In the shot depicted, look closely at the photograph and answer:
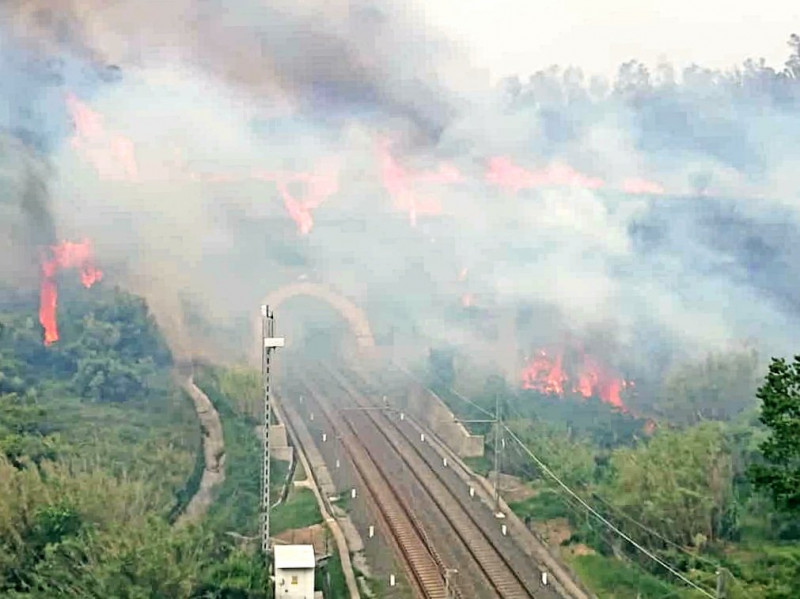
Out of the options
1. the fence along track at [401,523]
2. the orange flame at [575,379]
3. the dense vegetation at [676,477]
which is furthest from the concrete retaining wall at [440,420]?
the orange flame at [575,379]

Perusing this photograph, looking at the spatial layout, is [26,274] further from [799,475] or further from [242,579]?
[799,475]

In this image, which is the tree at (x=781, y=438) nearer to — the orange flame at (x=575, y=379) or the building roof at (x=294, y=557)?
the building roof at (x=294, y=557)

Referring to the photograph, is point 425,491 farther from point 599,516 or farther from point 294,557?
point 294,557

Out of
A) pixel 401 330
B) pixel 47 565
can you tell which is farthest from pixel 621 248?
pixel 47 565

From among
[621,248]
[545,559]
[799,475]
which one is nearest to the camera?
[799,475]

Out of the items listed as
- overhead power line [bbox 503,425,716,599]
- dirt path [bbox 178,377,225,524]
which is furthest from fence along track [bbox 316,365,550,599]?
dirt path [bbox 178,377,225,524]

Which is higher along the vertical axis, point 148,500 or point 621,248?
point 621,248

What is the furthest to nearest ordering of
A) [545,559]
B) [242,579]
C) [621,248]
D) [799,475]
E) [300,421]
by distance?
[621,248], [300,421], [545,559], [242,579], [799,475]
